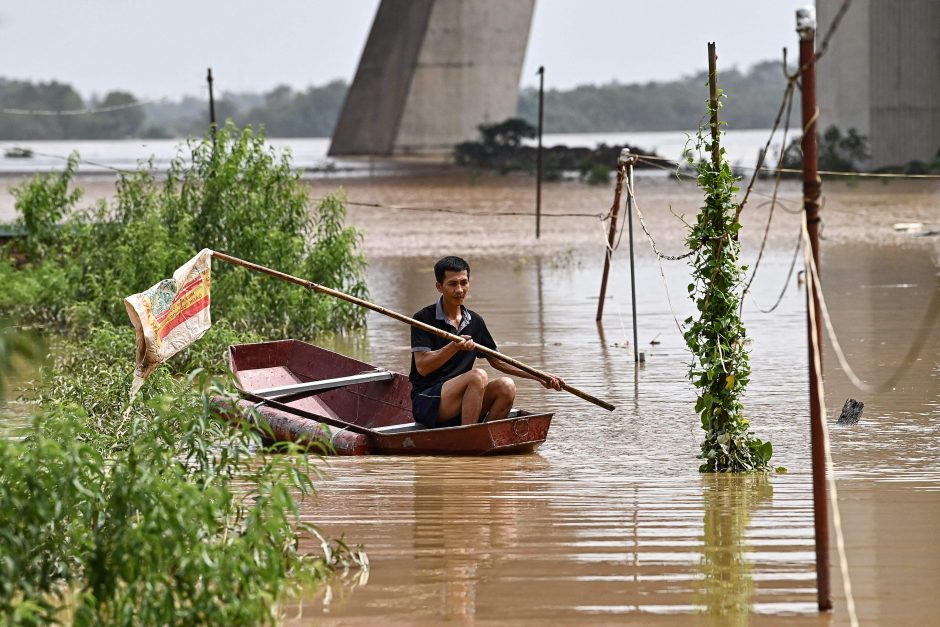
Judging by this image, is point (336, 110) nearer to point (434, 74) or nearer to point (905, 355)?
point (434, 74)

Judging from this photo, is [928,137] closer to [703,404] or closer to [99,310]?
[99,310]

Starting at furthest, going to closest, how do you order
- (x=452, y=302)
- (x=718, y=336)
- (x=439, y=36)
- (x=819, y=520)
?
(x=439, y=36) < (x=452, y=302) < (x=718, y=336) < (x=819, y=520)

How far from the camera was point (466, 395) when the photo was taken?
8.68 meters

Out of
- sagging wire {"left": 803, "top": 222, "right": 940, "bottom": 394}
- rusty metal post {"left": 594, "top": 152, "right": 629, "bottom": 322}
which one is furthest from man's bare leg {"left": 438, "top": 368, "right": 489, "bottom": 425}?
rusty metal post {"left": 594, "top": 152, "right": 629, "bottom": 322}

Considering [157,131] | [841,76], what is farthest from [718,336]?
[157,131]

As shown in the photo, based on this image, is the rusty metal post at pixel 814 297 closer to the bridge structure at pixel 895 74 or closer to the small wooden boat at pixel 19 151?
the small wooden boat at pixel 19 151

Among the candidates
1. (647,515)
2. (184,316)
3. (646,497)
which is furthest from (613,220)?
(647,515)

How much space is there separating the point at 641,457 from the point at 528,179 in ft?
100

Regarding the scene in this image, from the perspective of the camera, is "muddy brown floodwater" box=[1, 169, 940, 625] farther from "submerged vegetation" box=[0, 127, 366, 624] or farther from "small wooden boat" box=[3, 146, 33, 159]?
"small wooden boat" box=[3, 146, 33, 159]

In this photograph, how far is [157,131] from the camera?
93.8m

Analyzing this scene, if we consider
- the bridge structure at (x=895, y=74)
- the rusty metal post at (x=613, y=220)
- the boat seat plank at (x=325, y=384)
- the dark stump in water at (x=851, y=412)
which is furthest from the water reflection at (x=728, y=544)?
the bridge structure at (x=895, y=74)

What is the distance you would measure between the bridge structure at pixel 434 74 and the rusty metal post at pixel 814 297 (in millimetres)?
41325

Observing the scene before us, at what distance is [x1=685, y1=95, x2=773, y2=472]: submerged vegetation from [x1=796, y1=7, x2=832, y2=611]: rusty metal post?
88.5 inches

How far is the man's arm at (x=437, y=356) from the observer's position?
8586 mm
